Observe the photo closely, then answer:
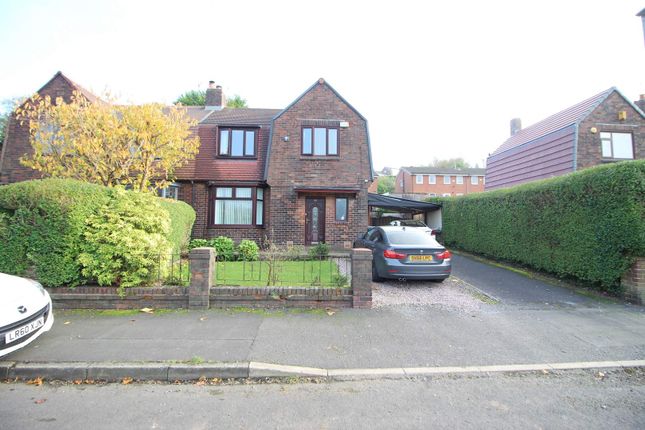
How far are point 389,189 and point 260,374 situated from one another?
61291 mm

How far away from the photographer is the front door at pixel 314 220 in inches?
527

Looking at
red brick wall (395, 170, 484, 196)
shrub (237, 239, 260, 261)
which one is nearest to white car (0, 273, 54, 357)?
shrub (237, 239, 260, 261)

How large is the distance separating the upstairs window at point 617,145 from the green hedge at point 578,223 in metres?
6.41

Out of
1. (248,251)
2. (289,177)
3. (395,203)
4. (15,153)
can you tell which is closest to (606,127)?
(395,203)

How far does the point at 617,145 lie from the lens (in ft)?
44.0

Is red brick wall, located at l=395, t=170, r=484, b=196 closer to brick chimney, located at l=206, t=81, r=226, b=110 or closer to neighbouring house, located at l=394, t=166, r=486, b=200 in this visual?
neighbouring house, located at l=394, t=166, r=486, b=200

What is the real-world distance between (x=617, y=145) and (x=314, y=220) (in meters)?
13.1

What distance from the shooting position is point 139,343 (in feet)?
13.8

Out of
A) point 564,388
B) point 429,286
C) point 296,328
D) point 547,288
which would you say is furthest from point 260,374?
point 547,288

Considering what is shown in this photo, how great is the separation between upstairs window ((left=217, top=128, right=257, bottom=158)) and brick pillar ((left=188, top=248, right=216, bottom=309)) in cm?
919

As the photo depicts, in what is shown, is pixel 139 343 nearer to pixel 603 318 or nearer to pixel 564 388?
pixel 564 388

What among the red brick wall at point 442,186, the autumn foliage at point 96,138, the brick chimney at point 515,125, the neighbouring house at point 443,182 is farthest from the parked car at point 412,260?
the red brick wall at point 442,186

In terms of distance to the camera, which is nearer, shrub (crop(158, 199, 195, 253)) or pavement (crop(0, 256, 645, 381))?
pavement (crop(0, 256, 645, 381))

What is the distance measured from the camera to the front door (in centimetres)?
1340
